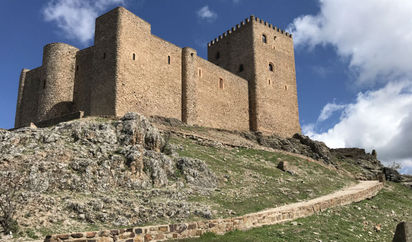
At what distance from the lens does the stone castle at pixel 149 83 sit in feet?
77.5

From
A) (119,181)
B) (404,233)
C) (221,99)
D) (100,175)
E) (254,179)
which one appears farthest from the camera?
(221,99)

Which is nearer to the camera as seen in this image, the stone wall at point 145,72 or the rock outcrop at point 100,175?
the rock outcrop at point 100,175

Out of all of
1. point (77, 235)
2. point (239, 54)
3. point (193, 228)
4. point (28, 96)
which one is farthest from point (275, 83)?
point (77, 235)

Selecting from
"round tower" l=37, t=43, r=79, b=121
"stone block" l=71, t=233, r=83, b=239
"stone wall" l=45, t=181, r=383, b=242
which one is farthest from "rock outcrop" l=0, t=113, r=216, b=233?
"round tower" l=37, t=43, r=79, b=121

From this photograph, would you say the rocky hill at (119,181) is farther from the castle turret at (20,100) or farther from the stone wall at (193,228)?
the castle turret at (20,100)

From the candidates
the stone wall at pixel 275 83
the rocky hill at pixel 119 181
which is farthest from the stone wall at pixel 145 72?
the stone wall at pixel 275 83

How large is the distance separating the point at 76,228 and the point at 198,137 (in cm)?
1404

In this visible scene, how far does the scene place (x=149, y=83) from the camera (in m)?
25.3

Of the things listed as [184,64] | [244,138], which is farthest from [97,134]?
[244,138]

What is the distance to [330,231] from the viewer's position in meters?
12.6

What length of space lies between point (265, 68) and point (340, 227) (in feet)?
82.4

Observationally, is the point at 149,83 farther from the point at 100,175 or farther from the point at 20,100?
the point at 100,175

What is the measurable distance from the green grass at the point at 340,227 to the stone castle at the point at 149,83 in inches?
534

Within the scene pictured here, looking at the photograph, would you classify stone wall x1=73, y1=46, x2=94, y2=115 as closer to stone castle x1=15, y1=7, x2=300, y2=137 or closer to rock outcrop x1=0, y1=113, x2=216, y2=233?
stone castle x1=15, y1=7, x2=300, y2=137
